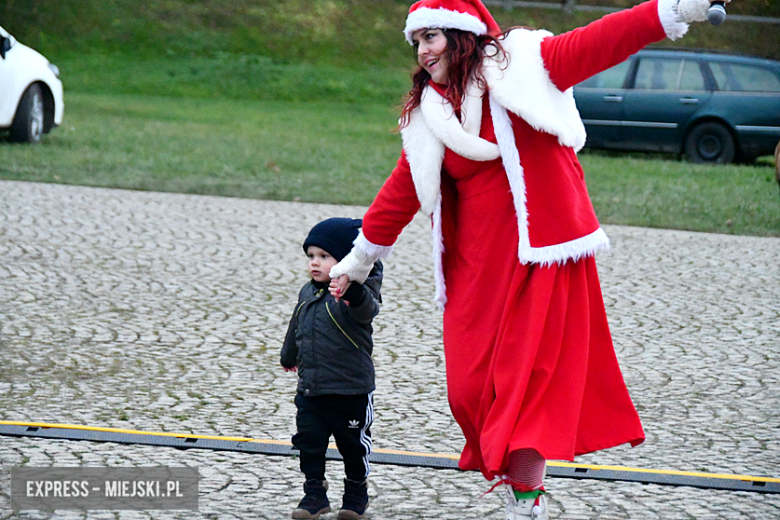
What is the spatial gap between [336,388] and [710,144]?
12.3m

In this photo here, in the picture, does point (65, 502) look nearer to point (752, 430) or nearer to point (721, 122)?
point (752, 430)

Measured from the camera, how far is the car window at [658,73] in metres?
14.9

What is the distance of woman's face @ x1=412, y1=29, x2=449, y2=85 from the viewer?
3.21 metres

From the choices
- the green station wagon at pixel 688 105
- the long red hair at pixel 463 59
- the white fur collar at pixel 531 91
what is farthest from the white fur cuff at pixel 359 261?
the green station wagon at pixel 688 105

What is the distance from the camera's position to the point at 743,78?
48.0 feet

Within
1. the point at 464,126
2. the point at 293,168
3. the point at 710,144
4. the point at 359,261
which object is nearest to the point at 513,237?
the point at 464,126

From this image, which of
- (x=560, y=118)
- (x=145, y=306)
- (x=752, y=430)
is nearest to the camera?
(x=560, y=118)

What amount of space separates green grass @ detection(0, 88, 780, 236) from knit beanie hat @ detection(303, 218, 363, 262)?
21.5ft

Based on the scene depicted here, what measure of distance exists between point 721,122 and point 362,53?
15393 millimetres

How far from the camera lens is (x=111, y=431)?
13.7 ft

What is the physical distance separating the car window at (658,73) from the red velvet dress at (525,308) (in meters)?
12.3

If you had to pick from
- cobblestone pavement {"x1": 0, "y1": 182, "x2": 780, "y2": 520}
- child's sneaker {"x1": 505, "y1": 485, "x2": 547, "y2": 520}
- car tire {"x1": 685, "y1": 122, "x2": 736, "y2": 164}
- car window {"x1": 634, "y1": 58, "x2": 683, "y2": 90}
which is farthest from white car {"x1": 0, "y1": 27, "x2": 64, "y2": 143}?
child's sneaker {"x1": 505, "y1": 485, "x2": 547, "y2": 520}

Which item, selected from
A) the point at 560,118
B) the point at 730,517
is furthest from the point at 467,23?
the point at 730,517

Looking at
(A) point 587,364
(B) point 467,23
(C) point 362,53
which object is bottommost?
(A) point 587,364
